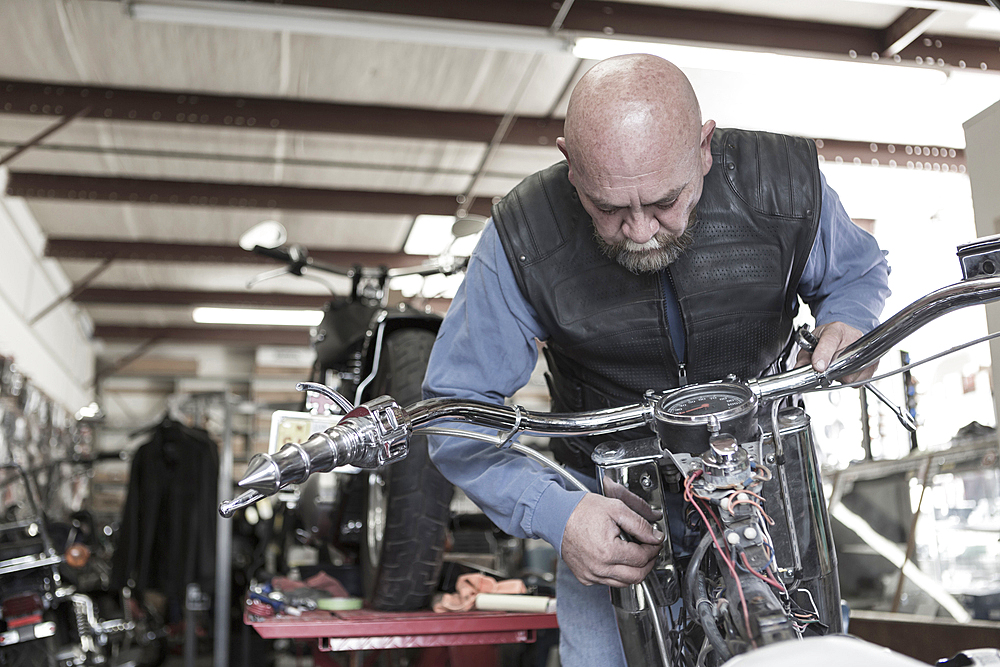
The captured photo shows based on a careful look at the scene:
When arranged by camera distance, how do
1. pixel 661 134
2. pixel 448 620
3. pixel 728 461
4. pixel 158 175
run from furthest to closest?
pixel 158 175 → pixel 448 620 → pixel 661 134 → pixel 728 461

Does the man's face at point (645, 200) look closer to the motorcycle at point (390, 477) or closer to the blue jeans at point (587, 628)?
the blue jeans at point (587, 628)

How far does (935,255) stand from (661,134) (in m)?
6.24

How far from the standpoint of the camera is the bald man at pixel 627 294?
1.33 m

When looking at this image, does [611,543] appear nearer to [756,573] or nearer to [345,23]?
[756,573]

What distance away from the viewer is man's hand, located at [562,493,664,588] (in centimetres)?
112

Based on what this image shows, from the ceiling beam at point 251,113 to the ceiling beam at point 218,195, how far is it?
1.56 m

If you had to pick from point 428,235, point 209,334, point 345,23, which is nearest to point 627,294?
point 345,23

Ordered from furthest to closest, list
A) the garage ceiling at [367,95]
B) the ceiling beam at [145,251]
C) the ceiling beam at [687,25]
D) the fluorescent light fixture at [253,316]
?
the fluorescent light fixture at [253,316], the ceiling beam at [145,251], the garage ceiling at [367,95], the ceiling beam at [687,25]

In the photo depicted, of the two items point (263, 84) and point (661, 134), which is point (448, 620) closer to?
point (661, 134)

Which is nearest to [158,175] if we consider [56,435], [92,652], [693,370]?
[56,435]

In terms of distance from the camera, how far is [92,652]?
5.22 m

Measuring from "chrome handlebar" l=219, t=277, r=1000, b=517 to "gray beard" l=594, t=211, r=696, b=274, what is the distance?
0.28 m

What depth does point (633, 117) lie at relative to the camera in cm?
115

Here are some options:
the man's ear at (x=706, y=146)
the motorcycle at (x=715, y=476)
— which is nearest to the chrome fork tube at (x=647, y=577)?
the motorcycle at (x=715, y=476)
